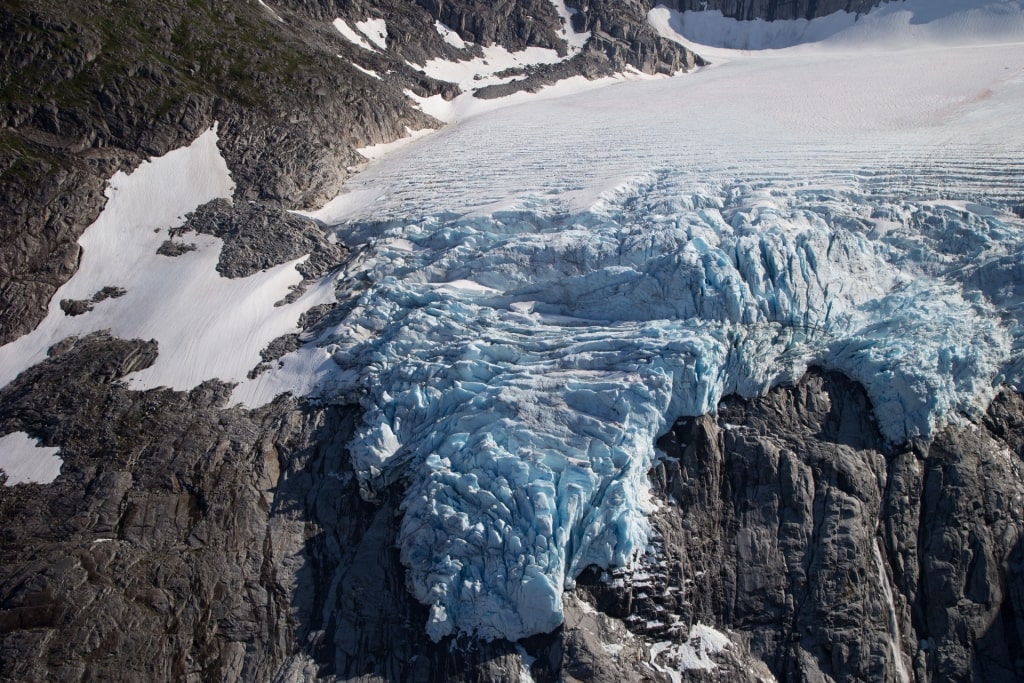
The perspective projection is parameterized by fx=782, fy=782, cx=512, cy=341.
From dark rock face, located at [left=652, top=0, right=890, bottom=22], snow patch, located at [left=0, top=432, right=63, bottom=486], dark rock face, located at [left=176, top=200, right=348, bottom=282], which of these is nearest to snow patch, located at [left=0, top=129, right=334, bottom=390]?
dark rock face, located at [left=176, top=200, right=348, bottom=282]

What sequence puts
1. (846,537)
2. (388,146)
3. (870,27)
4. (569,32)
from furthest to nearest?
(870,27) < (569,32) < (388,146) < (846,537)

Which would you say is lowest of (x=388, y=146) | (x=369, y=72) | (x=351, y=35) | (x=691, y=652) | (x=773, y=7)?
(x=691, y=652)

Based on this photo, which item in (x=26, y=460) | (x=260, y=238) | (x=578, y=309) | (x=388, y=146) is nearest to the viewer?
(x=26, y=460)

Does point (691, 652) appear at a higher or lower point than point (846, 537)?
lower

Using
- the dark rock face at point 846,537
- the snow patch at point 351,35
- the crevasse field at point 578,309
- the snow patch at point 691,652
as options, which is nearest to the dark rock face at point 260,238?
the crevasse field at point 578,309

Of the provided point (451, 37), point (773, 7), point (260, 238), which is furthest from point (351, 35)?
point (773, 7)

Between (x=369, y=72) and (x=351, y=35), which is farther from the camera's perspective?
(x=351, y=35)

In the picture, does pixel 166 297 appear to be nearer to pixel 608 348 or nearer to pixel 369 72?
pixel 608 348
